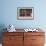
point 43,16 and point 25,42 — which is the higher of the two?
point 43,16

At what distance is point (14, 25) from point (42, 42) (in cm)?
112

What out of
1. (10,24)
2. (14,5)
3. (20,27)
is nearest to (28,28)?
(20,27)

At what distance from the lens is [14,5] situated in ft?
14.1

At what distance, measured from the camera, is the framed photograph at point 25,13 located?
4312 millimetres

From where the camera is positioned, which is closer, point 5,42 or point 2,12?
point 5,42

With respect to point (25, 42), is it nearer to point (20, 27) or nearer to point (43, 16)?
point (20, 27)

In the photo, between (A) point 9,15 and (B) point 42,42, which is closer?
(B) point 42,42

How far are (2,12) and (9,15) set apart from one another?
25cm

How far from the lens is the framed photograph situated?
4.31m

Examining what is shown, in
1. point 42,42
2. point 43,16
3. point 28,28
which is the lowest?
point 42,42

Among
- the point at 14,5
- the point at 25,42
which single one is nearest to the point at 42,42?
the point at 25,42

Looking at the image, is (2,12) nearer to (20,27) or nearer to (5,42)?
(20,27)

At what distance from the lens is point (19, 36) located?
382 centimetres

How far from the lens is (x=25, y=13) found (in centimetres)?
434
